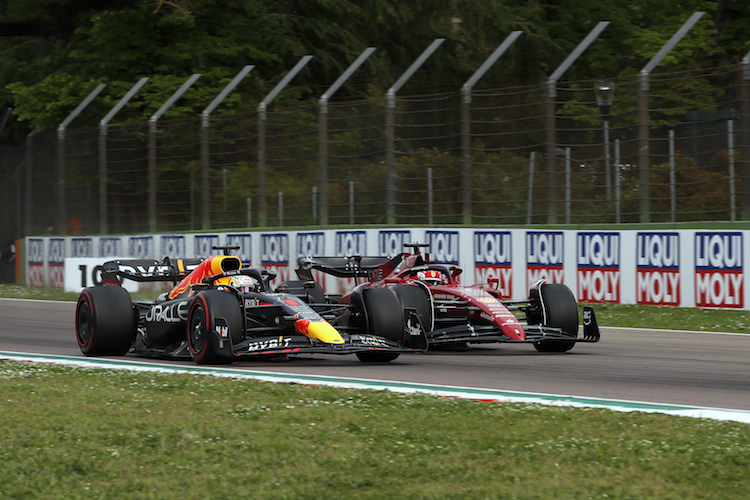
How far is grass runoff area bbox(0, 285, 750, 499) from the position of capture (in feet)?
16.3

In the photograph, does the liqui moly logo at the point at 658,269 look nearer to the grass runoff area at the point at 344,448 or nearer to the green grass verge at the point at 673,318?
the green grass verge at the point at 673,318

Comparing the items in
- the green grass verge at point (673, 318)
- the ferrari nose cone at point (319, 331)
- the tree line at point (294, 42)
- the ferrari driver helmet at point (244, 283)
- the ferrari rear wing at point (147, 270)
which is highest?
the tree line at point (294, 42)

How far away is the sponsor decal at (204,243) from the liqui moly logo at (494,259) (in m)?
6.03

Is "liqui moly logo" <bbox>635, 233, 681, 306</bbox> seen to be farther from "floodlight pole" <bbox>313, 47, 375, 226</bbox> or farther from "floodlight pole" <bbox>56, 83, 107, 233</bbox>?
"floodlight pole" <bbox>56, 83, 107, 233</bbox>

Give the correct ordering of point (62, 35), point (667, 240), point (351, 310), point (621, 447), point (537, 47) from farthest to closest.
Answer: point (62, 35) → point (537, 47) → point (667, 240) → point (351, 310) → point (621, 447)

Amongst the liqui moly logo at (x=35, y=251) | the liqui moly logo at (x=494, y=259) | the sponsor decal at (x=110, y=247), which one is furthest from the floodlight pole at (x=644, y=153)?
the liqui moly logo at (x=35, y=251)

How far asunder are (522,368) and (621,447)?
4086 mm

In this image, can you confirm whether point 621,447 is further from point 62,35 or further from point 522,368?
point 62,35

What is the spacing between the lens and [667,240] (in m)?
15.3

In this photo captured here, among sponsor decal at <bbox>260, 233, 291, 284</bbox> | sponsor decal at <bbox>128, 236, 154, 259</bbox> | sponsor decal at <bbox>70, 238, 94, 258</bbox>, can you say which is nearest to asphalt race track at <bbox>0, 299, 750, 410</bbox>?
sponsor decal at <bbox>260, 233, 291, 284</bbox>

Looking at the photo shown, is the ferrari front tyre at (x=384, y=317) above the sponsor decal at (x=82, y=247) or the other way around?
the other way around

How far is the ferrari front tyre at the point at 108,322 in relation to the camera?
10.5 meters

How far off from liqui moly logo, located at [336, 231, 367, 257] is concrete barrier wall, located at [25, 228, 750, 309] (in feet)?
0.05

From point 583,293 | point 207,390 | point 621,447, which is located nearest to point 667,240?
point 583,293
